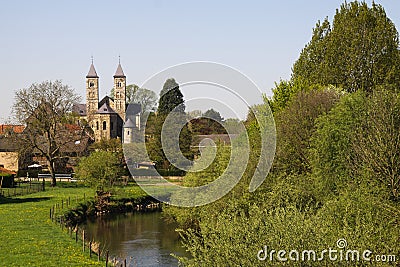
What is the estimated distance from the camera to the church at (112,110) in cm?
9321

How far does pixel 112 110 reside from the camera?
320 ft

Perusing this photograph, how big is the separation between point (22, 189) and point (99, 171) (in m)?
9.78

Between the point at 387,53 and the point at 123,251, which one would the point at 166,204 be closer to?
the point at 123,251

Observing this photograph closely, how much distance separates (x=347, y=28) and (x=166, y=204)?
18.5m

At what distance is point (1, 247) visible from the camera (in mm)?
24844

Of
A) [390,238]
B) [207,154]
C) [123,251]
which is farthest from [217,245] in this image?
[207,154]

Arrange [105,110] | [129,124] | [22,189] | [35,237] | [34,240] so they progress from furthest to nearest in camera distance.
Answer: [105,110], [129,124], [22,189], [35,237], [34,240]

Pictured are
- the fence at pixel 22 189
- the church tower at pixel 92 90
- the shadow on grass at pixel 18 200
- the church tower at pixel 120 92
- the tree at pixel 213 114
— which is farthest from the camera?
the church tower at pixel 92 90

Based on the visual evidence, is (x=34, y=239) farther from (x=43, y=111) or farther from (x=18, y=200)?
(x=43, y=111)

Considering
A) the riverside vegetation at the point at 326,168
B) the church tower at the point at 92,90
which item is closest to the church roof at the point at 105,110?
the church tower at the point at 92,90

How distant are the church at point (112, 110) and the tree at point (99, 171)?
39.4 m

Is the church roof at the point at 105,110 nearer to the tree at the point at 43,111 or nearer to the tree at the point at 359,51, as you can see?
the tree at the point at 43,111

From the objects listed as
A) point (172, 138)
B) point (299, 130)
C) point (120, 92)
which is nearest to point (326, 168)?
point (299, 130)

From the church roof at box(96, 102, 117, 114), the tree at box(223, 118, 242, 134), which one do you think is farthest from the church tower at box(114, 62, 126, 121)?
the tree at box(223, 118, 242, 134)
